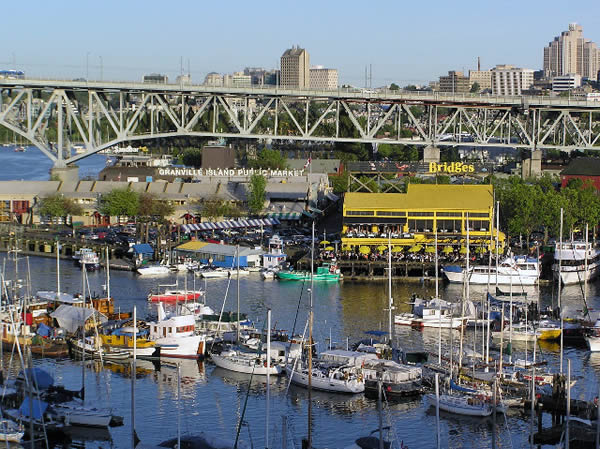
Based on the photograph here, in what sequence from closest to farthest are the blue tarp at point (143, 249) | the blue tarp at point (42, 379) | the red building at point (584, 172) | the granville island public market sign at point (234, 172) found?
the blue tarp at point (42, 379), the blue tarp at point (143, 249), the red building at point (584, 172), the granville island public market sign at point (234, 172)

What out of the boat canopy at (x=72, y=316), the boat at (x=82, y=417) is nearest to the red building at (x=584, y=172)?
the boat canopy at (x=72, y=316)

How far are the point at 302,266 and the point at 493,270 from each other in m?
Result: 7.45

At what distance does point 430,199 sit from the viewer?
50000mm

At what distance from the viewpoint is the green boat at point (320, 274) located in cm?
4572

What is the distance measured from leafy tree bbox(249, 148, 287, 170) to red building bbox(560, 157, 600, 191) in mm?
16803

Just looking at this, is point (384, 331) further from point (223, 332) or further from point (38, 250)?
point (38, 250)

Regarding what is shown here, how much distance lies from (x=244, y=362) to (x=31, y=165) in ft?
267

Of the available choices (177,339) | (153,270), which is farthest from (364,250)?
(177,339)

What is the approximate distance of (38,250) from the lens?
52.3 metres

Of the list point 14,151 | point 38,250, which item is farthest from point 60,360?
point 14,151

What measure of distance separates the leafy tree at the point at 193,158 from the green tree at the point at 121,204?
23273mm

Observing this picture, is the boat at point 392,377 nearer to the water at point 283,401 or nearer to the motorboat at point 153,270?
the water at point 283,401

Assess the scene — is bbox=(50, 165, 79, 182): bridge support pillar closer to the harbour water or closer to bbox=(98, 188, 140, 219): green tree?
bbox=(98, 188, 140, 219): green tree

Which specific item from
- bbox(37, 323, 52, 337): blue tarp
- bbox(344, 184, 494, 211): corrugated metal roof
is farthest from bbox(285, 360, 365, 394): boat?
bbox(344, 184, 494, 211): corrugated metal roof
